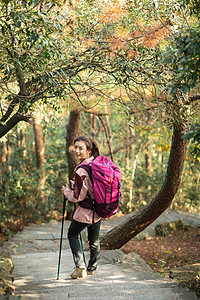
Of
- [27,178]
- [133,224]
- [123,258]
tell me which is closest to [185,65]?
[123,258]

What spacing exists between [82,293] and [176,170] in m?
2.71

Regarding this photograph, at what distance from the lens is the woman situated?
3730 mm

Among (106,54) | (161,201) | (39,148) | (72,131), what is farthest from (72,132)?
(106,54)

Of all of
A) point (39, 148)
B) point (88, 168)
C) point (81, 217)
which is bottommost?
point (81, 217)

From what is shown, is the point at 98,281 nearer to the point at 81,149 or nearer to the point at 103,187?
the point at 103,187

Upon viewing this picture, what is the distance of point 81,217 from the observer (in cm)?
378

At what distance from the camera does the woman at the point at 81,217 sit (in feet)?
12.2

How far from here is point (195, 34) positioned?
2.66 meters

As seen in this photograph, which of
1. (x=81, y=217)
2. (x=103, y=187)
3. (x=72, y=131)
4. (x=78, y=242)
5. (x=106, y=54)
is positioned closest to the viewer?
(x=103, y=187)

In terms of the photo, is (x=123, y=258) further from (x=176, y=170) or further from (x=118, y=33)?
(x=118, y=33)

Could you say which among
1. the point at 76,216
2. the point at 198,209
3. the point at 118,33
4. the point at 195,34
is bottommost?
the point at 198,209

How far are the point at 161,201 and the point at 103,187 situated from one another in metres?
→ 2.16

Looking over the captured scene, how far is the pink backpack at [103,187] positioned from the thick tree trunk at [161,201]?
64.3 inches

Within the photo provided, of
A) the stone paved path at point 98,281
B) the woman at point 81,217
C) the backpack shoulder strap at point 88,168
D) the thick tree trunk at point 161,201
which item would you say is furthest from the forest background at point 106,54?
the stone paved path at point 98,281
